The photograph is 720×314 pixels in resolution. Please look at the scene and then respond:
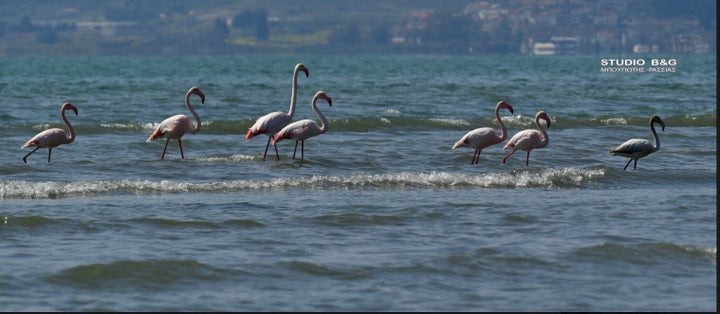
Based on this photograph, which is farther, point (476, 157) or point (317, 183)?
point (476, 157)

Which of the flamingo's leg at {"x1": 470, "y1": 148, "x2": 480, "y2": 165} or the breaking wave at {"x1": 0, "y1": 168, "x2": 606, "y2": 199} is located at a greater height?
the flamingo's leg at {"x1": 470, "y1": 148, "x2": 480, "y2": 165}

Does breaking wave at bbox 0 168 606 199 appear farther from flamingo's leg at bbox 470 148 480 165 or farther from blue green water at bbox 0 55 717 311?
flamingo's leg at bbox 470 148 480 165

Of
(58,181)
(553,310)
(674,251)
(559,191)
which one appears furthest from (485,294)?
(58,181)

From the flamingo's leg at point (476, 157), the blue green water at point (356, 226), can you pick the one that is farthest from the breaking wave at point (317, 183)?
the flamingo's leg at point (476, 157)

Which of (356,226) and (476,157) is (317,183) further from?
(476,157)

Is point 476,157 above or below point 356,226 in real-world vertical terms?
above

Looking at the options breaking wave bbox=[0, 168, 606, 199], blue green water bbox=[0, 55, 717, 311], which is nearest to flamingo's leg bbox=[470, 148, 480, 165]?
blue green water bbox=[0, 55, 717, 311]

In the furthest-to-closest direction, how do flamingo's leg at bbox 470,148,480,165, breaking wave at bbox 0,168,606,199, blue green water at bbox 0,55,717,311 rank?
1. flamingo's leg at bbox 470,148,480,165
2. breaking wave at bbox 0,168,606,199
3. blue green water at bbox 0,55,717,311

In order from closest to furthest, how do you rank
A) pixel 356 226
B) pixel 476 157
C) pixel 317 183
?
pixel 356 226 < pixel 317 183 < pixel 476 157

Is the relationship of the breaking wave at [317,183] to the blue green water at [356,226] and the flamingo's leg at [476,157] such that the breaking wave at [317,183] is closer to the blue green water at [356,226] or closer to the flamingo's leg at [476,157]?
the blue green water at [356,226]

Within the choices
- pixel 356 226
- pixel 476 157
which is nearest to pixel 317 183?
pixel 356 226

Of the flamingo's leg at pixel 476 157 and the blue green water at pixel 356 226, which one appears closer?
the blue green water at pixel 356 226

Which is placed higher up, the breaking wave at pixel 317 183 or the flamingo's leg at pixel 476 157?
the flamingo's leg at pixel 476 157

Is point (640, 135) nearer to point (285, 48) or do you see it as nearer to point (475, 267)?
point (475, 267)
